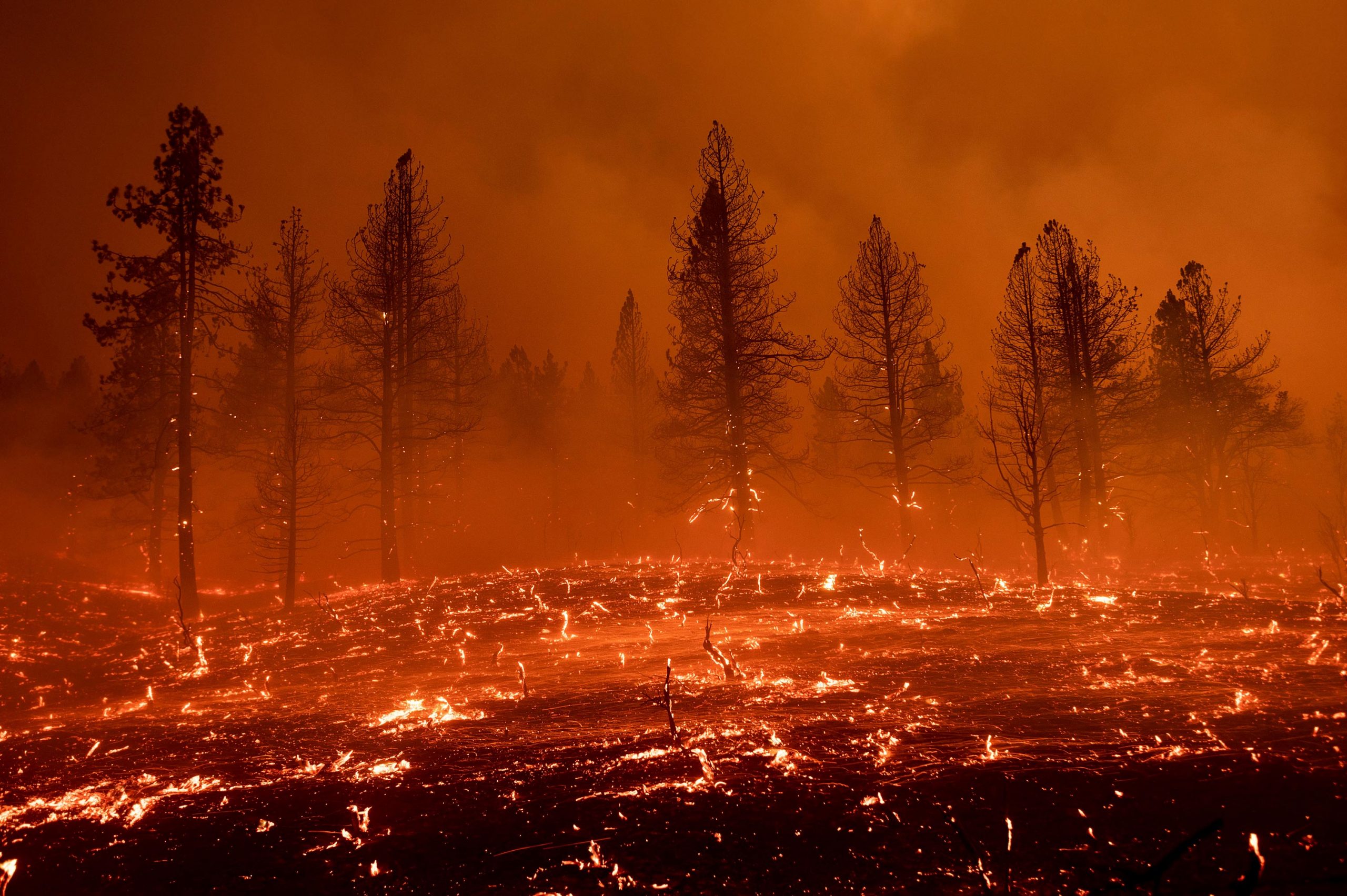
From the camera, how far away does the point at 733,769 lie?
378cm

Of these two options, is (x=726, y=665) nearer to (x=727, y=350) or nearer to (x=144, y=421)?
(x=727, y=350)

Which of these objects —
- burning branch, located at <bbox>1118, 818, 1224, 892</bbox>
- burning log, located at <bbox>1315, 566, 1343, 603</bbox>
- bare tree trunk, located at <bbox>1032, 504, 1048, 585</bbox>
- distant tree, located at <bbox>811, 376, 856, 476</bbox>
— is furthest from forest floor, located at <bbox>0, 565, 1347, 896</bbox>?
distant tree, located at <bbox>811, 376, 856, 476</bbox>

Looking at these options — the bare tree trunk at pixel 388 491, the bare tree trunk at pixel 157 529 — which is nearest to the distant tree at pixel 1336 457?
the bare tree trunk at pixel 388 491

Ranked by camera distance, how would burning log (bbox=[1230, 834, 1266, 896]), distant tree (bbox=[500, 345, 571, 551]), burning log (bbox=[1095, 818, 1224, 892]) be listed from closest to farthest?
burning log (bbox=[1230, 834, 1266, 896]) → burning log (bbox=[1095, 818, 1224, 892]) → distant tree (bbox=[500, 345, 571, 551])

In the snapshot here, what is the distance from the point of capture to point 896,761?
12.2 feet

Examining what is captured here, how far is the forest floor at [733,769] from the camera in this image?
2.88 meters

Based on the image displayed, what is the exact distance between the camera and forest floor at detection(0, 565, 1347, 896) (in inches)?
113

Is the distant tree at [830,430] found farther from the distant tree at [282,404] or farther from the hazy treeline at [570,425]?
the distant tree at [282,404]

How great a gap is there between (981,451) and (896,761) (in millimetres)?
53068

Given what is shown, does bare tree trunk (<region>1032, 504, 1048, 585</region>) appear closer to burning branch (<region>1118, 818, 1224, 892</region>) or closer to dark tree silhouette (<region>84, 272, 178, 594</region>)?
burning branch (<region>1118, 818, 1224, 892</region>)

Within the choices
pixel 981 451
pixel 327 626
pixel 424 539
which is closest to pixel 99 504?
pixel 424 539

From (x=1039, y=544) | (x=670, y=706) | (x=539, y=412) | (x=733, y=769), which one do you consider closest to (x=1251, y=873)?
(x=733, y=769)

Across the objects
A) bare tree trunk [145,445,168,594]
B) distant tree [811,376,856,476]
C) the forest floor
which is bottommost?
the forest floor

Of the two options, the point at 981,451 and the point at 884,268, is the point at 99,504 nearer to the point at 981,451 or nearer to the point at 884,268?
the point at 884,268
